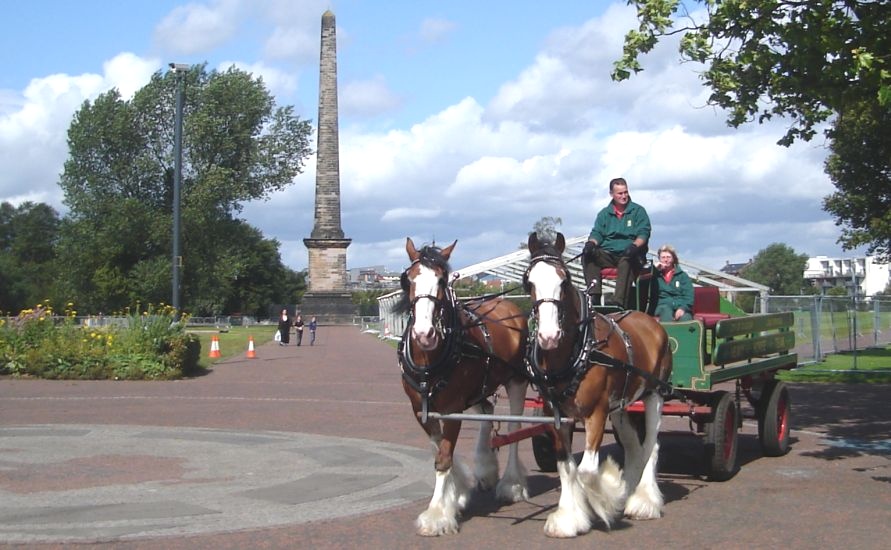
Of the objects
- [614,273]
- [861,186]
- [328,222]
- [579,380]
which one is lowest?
[579,380]

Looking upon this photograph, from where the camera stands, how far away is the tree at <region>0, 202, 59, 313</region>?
343 feet

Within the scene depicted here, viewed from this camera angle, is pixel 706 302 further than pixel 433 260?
Yes

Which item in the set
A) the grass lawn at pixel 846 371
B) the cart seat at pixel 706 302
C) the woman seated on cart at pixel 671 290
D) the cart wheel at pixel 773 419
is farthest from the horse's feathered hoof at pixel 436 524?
the grass lawn at pixel 846 371

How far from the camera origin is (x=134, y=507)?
9648 millimetres

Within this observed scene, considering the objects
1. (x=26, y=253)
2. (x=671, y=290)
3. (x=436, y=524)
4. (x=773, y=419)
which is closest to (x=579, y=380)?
(x=436, y=524)

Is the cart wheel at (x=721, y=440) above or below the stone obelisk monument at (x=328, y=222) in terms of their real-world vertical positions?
below

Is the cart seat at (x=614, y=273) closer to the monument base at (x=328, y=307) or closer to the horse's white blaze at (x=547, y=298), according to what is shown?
the horse's white blaze at (x=547, y=298)

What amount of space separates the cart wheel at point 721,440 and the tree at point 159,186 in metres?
57.5

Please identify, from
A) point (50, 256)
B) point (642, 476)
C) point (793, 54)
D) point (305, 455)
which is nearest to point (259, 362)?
point (305, 455)

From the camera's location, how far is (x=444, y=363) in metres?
8.51

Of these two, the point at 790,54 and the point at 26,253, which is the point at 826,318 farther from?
the point at 26,253

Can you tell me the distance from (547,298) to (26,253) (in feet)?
409

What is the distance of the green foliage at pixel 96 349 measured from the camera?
1003 inches

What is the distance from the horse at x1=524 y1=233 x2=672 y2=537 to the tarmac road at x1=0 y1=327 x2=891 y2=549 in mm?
220
